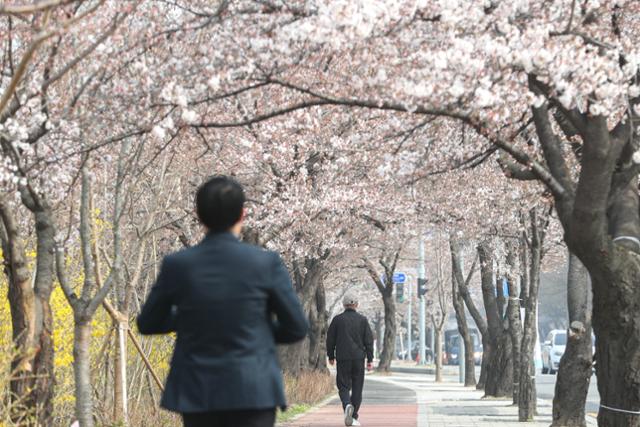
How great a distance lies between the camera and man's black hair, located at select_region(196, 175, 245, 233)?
16.6 feet

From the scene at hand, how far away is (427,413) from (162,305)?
17.0 m

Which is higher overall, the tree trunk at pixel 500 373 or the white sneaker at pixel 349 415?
the tree trunk at pixel 500 373

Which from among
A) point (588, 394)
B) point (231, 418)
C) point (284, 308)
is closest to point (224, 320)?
point (284, 308)

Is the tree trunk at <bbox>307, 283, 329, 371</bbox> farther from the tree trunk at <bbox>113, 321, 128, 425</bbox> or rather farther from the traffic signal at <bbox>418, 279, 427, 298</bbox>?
the tree trunk at <bbox>113, 321, 128, 425</bbox>

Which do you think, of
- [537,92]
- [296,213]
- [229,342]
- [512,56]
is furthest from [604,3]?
[296,213]

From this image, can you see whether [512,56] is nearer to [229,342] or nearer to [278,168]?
[229,342]

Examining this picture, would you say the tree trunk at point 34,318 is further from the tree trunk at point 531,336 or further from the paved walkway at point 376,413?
the tree trunk at point 531,336

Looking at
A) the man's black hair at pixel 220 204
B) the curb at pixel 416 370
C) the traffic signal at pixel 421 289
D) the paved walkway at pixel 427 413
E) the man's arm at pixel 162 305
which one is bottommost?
the paved walkway at pixel 427 413

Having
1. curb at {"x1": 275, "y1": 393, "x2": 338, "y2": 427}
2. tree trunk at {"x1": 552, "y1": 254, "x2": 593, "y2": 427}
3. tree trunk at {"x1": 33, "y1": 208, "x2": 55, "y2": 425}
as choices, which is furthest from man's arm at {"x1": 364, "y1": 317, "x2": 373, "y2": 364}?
tree trunk at {"x1": 33, "y1": 208, "x2": 55, "y2": 425}

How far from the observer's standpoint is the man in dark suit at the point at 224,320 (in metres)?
Result: 4.90

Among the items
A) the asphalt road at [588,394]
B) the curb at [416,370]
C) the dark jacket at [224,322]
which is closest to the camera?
the dark jacket at [224,322]

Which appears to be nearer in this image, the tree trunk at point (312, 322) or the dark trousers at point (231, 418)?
the dark trousers at point (231, 418)

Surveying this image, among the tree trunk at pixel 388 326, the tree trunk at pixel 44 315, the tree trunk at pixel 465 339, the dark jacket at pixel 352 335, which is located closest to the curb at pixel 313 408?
the dark jacket at pixel 352 335

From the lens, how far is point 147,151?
1568 centimetres
